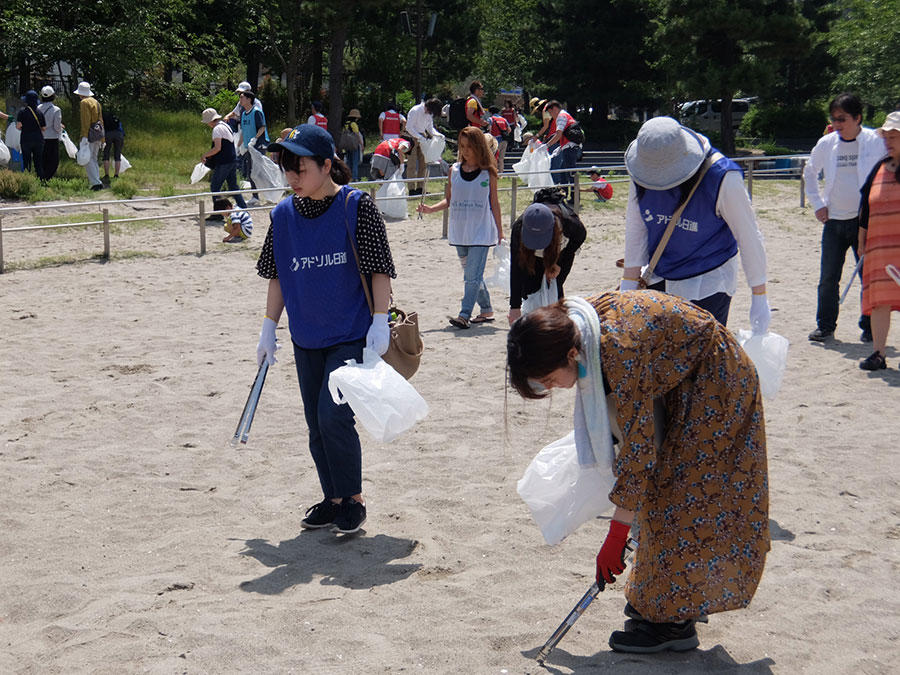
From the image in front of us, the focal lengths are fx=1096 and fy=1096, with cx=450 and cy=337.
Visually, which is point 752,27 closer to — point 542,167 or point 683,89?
point 683,89

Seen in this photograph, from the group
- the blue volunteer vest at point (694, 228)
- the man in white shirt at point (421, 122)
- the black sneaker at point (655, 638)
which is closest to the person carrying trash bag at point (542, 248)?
the blue volunteer vest at point (694, 228)

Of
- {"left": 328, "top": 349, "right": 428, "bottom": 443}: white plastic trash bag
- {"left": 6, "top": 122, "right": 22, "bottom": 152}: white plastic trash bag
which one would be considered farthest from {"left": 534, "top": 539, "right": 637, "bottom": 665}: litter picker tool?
{"left": 6, "top": 122, "right": 22, "bottom": 152}: white plastic trash bag

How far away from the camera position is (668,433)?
3.47 meters

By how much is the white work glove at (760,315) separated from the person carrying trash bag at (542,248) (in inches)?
50.0

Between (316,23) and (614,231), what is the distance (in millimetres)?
16877

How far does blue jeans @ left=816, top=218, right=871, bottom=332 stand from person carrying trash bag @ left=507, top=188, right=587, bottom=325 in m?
2.87

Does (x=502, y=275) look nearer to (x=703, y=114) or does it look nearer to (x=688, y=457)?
(x=688, y=457)

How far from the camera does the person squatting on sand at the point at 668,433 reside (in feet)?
10.4

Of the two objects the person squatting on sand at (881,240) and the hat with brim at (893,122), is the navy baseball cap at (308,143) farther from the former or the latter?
the person squatting on sand at (881,240)

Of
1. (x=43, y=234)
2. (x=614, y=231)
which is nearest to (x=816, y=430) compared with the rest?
(x=614, y=231)

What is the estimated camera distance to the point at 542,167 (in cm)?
1695

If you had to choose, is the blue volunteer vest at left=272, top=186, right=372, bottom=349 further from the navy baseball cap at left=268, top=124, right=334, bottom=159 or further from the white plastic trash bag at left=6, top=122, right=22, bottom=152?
the white plastic trash bag at left=6, top=122, right=22, bottom=152

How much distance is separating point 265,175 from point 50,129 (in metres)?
3.86

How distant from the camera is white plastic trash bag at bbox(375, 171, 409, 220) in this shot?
1549 cm
